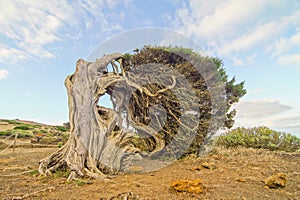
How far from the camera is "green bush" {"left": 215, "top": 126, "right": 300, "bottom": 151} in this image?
27.9 ft

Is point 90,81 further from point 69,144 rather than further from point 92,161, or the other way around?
point 92,161

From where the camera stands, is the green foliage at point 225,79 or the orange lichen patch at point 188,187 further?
the green foliage at point 225,79

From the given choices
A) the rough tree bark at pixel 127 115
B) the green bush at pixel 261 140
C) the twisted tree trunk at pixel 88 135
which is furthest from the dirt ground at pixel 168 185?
the green bush at pixel 261 140

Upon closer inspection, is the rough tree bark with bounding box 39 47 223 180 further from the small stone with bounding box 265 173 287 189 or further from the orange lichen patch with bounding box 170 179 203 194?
the small stone with bounding box 265 173 287 189

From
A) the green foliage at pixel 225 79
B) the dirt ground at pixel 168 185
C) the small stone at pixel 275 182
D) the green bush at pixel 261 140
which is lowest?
the dirt ground at pixel 168 185

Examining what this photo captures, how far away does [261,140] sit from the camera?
8.80m

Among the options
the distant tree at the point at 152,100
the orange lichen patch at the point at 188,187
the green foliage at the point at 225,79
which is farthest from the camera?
the green foliage at the point at 225,79

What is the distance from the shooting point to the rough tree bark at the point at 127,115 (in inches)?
223

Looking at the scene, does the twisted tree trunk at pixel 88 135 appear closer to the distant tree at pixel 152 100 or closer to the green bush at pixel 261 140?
the distant tree at pixel 152 100

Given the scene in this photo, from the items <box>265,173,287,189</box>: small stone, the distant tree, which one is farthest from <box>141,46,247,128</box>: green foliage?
<box>265,173,287,189</box>: small stone

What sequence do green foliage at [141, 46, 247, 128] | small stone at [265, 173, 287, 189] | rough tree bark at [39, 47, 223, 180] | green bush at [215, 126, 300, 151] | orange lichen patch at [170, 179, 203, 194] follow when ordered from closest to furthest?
orange lichen patch at [170, 179, 203, 194] < small stone at [265, 173, 287, 189] < rough tree bark at [39, 47, 223, 180] < green foliage at [141, 46, 247, 128] < green bush at [215, 126, 300, 151]

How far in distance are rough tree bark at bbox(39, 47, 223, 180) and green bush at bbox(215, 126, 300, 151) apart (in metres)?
2.22

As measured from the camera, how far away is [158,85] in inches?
298

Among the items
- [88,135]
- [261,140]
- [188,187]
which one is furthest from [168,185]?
[261,140]
